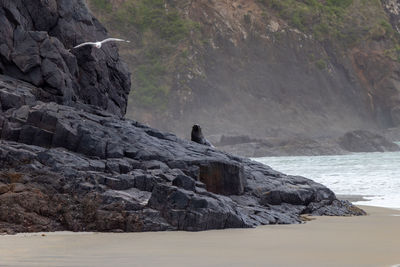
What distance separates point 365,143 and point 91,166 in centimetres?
5634

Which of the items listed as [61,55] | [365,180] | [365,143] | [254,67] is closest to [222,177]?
[61,55]

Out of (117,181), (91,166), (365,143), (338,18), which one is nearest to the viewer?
(117,181)

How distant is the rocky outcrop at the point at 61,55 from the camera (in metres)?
17.2

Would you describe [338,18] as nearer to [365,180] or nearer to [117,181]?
[365,180]

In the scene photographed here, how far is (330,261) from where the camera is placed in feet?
30.4

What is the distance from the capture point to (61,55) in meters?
18.1

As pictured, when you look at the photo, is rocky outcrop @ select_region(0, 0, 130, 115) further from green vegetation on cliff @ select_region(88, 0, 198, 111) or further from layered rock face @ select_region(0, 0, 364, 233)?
green vegetation on cliff @ select_region(88, 0, 198, 111)

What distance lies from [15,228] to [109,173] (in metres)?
2.28

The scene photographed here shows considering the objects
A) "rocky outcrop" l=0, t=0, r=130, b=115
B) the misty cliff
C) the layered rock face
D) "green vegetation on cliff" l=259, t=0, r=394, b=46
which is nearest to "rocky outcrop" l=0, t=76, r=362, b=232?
the layered rock face

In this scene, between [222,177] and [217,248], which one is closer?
[217,248]

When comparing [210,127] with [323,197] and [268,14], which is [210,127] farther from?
[323,197]

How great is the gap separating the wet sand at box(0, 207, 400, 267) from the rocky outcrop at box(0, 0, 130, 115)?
20.7 feet

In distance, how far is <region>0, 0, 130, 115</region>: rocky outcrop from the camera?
17.2m

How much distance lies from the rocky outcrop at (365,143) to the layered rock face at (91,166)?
49353 mm
